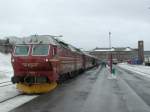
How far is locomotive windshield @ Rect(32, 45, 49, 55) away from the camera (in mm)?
23178

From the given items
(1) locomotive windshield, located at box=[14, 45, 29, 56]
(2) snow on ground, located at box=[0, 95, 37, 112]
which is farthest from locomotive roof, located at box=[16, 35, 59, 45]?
(2) snow on ground, located at box=[0, 95, 37, 112]

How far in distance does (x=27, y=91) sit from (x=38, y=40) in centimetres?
366

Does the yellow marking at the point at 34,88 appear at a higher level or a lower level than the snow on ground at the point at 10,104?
higher

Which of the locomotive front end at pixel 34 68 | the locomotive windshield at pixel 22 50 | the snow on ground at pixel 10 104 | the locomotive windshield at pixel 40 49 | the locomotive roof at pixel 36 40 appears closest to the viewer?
the snow on ground at pixel 10 104

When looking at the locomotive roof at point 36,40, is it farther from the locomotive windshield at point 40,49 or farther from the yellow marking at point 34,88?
the yellow marking at point 34,88

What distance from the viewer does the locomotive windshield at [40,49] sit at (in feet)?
76.0

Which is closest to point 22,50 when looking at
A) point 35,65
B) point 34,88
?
point 35,65

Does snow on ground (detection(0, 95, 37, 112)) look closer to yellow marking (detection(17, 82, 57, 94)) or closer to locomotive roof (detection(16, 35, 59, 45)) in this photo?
yellow marking (detection(17, 82, 57, 94))

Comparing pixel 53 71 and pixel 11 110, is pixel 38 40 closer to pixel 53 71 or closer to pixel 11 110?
pixel 53 71

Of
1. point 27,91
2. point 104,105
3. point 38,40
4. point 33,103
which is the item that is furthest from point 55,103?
point 38,40

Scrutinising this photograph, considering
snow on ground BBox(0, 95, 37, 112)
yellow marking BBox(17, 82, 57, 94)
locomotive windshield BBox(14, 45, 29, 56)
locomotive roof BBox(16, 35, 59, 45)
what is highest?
locomotive roof BBox(16, 35, 59, 45)

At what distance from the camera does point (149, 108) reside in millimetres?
15250

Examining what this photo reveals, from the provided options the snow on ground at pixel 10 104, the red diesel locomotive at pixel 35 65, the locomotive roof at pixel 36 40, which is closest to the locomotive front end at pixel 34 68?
the red diesel locomotive at pixel 35 65

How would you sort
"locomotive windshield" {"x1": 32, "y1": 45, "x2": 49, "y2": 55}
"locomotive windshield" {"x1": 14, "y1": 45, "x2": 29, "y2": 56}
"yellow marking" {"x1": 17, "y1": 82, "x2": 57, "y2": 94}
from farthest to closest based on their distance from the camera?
"locomotive windshield" {"x1": 14, "y1": 45, "x2": 29, "y2": 56} → "locomotive windshield" {"x1": 32, "y1": 45, "x2": 49, "y2": 55} → "yellow marking" {"x1": 17, "y1": 82, "x2": 57, "y2": 94}
